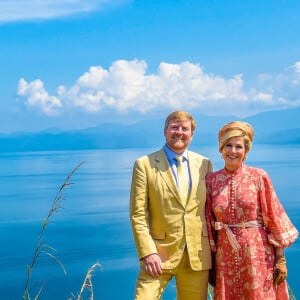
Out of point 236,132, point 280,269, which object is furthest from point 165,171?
point 280,269

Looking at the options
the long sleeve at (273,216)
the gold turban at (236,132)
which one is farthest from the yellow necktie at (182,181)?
the long sleeve at (273,216)

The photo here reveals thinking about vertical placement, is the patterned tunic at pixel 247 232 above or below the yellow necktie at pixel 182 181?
below

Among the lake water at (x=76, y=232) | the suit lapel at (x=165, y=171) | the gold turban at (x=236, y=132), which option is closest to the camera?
the gold turban at (x=236, y=132)

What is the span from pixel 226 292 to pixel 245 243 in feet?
1.18

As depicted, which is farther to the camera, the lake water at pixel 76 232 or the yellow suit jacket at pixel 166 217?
the lake water at pixel 76 232

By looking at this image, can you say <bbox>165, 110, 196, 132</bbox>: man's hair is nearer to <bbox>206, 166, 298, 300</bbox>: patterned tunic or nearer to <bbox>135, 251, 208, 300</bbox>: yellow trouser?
<bbox>206, 166, 298, 300</bbox>: patterned tunic

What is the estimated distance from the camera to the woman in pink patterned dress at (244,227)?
13.3 ft

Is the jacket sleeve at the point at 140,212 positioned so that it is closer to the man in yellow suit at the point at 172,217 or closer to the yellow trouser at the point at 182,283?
the man in yellow suit at the point at 172,217

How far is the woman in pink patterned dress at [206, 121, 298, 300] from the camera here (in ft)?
13.3

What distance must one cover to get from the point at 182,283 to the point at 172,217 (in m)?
0.46

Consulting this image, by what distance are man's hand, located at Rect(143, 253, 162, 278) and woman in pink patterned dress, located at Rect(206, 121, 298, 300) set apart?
0.37 meters

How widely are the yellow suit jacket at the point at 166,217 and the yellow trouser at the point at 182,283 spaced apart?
6 cm

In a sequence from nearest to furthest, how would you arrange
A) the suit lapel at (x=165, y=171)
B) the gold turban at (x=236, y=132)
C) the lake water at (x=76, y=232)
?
the gold turban at (x=236, y=132) → the suit lapel at (x=165, y=171) → the lake water at (x=76, y=232)

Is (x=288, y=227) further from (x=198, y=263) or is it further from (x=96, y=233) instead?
(x=96, y=233)
